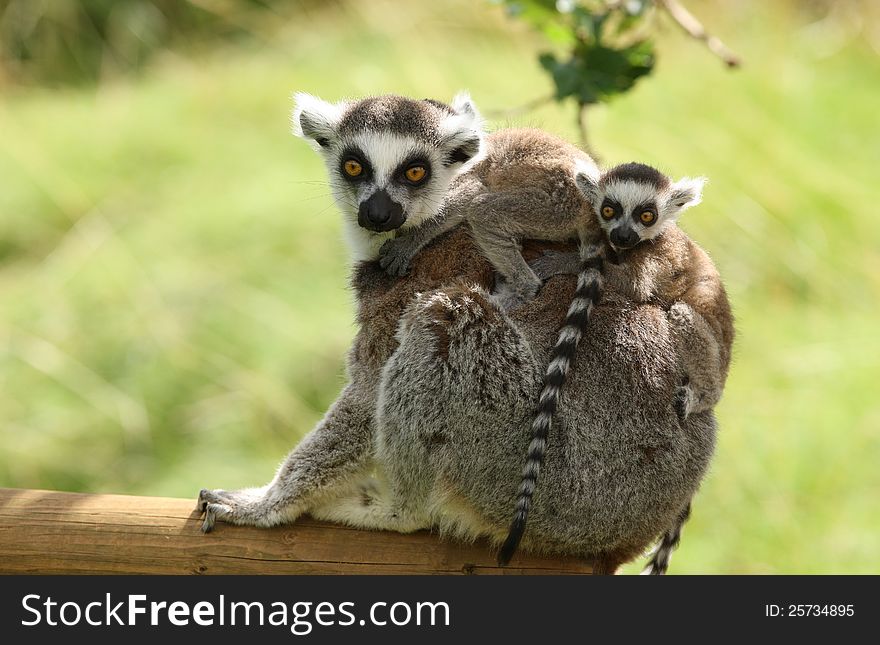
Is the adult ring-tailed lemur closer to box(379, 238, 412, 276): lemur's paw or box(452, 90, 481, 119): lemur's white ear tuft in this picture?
box(379, 238, 412, 276): lemur's paw

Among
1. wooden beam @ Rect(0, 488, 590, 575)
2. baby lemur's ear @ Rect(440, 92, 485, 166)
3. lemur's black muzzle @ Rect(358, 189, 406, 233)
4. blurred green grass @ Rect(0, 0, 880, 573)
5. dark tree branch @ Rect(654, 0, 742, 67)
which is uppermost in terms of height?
blurred green grass @ Rect(0, 0, 880, 573)

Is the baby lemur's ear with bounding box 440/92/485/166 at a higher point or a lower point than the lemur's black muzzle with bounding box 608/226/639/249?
higher

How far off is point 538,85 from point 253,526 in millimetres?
8228

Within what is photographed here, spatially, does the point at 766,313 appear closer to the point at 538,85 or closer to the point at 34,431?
the point at 538,85

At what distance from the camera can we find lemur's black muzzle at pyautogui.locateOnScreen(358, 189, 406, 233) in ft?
13.3

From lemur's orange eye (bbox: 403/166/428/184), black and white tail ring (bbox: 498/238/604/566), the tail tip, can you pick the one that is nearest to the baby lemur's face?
black and white tail ring (bbox: 498/238/604/566)

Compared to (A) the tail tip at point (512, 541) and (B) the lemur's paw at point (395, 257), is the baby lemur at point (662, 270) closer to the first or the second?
(A) the tail tip at point (512, 541)

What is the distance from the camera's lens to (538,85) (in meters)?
11.3

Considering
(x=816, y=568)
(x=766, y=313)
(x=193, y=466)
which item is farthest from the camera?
(x=766, y=313)

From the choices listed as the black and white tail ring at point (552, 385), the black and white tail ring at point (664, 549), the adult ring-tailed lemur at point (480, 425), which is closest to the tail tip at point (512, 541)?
the black and white tail ring at point (552, 385)

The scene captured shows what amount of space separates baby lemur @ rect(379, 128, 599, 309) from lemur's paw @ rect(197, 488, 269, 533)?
1109mm

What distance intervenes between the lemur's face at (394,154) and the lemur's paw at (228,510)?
1220mm

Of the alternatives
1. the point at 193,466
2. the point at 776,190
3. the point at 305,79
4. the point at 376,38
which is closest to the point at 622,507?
the point at 193,466

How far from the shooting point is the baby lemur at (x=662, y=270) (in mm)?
3906
